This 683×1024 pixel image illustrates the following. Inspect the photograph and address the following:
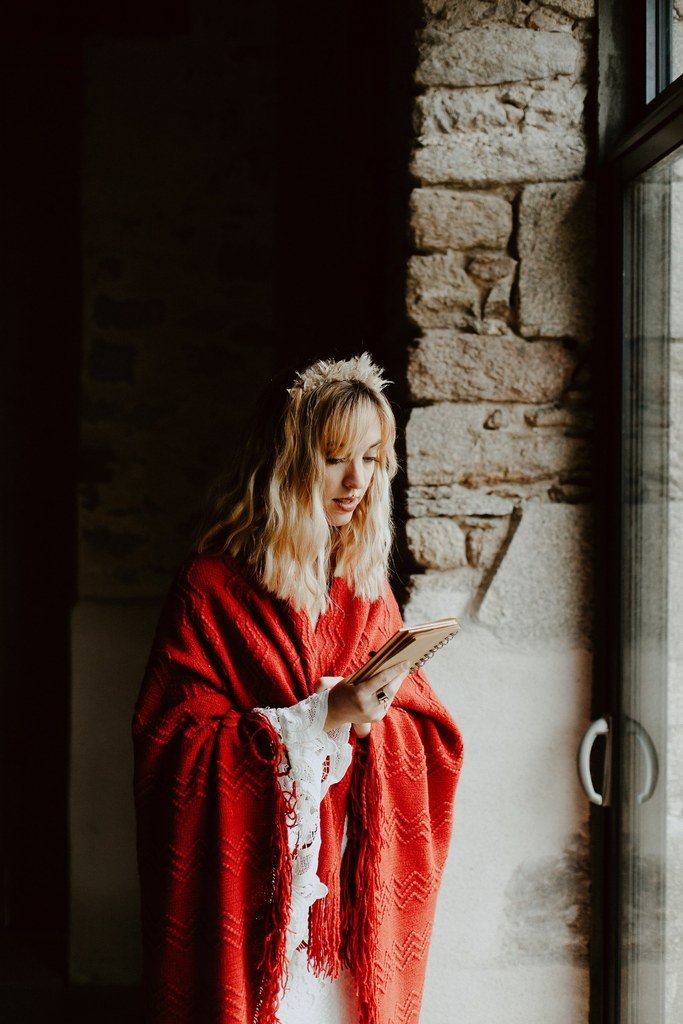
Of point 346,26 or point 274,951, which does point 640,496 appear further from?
point 346,26

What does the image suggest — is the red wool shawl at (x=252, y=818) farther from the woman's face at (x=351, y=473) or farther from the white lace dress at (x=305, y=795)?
the woman's face at (x=351, y=473)

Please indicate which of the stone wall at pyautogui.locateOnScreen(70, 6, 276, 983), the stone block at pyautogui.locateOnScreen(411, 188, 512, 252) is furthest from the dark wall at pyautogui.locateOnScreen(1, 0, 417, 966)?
the stone block at pyautogui.locateOnScreen(411, 188, 512, 252)

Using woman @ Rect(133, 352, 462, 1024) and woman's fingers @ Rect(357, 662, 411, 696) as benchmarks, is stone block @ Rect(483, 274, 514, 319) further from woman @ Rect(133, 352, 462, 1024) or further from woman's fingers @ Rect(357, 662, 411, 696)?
woman's fingers @ Rect(357, 662, 411, 696)

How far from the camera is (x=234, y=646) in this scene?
5.66ft

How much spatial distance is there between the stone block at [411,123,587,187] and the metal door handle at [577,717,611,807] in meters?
1.31

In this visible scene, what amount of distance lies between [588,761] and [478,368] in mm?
969

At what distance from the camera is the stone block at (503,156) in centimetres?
209

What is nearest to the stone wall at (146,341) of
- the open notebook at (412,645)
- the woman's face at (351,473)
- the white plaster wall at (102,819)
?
the white plaster wall at (102,819)

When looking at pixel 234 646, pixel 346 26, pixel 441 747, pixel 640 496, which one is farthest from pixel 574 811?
pixel 346 26

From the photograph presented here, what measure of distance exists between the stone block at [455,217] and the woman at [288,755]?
55 cm

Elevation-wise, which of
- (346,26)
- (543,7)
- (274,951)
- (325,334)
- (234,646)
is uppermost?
(346,26)

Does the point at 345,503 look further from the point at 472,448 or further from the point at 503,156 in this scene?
the point at 503,156

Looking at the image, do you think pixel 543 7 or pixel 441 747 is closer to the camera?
pixel 441 747

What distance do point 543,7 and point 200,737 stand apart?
6.01 feet
